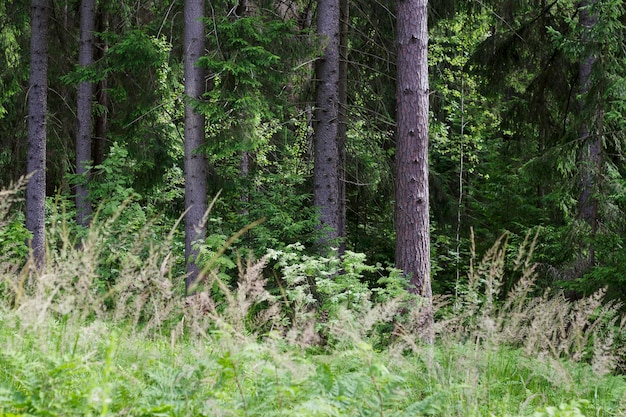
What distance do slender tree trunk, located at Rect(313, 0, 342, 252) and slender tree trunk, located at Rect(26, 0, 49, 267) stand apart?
506 cm

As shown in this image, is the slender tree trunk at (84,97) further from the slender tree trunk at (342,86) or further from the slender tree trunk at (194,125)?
the slender tree trunk at (342,86)

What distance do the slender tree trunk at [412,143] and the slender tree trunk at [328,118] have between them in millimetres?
3003

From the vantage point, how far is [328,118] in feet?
36.4

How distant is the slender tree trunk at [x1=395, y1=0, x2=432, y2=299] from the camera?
804 cm

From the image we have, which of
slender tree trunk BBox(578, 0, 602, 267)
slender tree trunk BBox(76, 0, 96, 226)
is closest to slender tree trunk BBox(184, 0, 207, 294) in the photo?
slender tree trunk BBox(76, 0, 96, 226)

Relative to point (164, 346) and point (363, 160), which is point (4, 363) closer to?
point (164, 346)

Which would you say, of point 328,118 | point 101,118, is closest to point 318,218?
point 328,118

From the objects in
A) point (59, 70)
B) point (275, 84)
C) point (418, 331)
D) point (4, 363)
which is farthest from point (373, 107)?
point (4, 363)

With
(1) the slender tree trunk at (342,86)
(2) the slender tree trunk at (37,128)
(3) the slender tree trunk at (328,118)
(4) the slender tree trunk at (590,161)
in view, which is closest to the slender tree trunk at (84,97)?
(2) the slender tree trunk at (37,128)

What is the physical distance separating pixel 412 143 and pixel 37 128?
7.38 meters

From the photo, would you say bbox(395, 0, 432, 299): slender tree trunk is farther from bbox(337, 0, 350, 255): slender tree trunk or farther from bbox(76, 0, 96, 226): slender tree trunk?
bbox(76, 0, 96, 226): slender tree trunk

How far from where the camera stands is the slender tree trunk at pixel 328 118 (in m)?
11.1

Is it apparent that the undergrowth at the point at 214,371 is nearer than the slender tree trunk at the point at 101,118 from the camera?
Yes

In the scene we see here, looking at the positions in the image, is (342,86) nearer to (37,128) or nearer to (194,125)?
(194,125)
